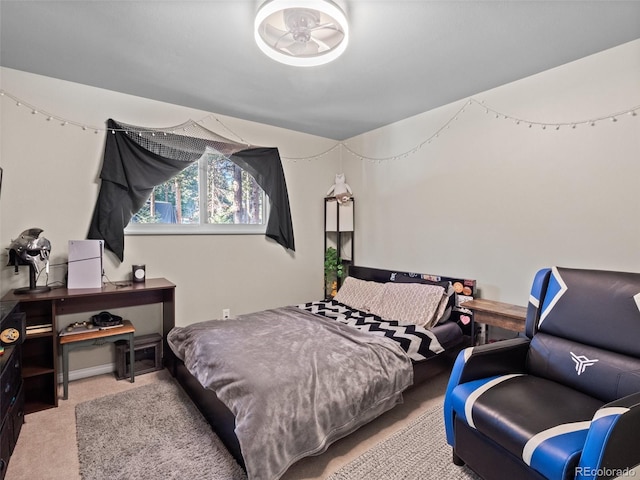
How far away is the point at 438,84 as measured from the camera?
2717 mm

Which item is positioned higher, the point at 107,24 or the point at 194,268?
the point at 107,24

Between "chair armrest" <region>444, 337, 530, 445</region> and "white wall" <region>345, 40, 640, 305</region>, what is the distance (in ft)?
2.98

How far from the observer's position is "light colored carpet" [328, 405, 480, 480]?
1.66 m

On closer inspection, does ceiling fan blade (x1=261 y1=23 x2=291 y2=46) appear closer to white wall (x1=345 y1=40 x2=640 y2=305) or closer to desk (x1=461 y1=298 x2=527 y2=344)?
white wall (x1=345 y1=40 x2=640 y2=305)

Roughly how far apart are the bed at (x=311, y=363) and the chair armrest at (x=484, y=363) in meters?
0.43

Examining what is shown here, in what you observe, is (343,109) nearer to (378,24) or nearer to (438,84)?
(438,84)

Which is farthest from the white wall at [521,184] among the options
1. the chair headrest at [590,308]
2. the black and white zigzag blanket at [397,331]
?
the black and white zigzag blanket at [397,331]

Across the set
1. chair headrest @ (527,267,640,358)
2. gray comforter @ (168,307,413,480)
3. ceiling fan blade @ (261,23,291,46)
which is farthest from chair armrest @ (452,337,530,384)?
ceiling fan blade @ (261,23,291,46)

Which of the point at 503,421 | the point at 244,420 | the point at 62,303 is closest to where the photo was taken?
the point at 503,421

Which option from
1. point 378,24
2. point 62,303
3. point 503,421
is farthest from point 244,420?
point 378,24

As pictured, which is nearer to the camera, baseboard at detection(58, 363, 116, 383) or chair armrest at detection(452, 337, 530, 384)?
chair armrest at detection(452, 337, 530, 384)

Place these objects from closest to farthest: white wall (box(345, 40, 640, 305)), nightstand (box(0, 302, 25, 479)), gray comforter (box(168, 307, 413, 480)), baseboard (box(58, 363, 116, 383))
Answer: gray comforter (box(168, 307, 413, 480))
nightstand (box(0, 302, 25, 479))
white wall (box(345, 40, 640, 305))
baseboard (box(58, 363, 116, 383))

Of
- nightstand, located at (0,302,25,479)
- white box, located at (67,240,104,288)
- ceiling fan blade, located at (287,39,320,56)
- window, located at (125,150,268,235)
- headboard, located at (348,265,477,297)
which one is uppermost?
ceiling fan blade, located at (287,39,320,56)

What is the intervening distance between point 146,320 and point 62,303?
71 cm
